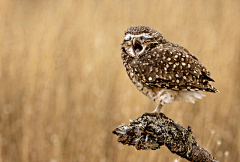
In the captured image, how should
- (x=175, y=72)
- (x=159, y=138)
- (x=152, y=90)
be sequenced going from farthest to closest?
(x=152, y=90) → (x=175, y=72) → (x=159, y=138)

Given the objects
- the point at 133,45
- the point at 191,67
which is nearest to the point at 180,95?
the point at 191,67

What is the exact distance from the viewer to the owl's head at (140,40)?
65.5 inches

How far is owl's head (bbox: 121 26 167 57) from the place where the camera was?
166 cm

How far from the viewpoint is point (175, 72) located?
1.59m

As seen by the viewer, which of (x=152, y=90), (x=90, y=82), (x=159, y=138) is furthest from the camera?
(x=90, y=82)

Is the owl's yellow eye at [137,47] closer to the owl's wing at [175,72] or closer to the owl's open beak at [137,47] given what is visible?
the owl's open beak at [137,47]

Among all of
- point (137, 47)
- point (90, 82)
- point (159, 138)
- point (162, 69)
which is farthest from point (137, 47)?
point (90, 82)

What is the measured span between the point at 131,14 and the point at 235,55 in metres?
1.94

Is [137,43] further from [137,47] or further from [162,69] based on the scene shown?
[162,69]

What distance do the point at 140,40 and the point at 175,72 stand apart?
0.33 m

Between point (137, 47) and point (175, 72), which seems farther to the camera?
point (137, 47)

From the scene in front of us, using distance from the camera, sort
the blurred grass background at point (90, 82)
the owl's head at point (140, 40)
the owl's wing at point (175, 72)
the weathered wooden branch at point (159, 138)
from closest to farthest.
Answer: the weathered wooden branch at point (159, 138)
the owl's wing at point (175, 72)
the owl's head at point (140, 40)
the blurred grass background at point (90, 82)

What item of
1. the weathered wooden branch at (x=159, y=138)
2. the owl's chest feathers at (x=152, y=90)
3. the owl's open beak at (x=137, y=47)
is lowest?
the weathered wooden branch at (x=159, y=138)

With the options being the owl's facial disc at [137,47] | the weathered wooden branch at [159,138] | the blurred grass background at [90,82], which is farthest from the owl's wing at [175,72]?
the blurred grass background at [90,82]
